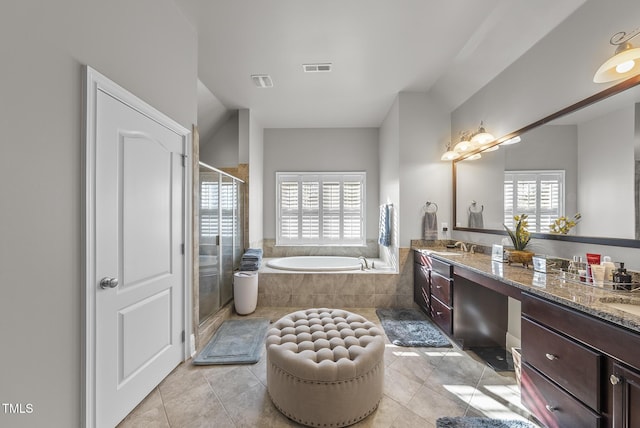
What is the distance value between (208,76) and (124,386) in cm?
307

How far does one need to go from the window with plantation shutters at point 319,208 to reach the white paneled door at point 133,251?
8.94ft

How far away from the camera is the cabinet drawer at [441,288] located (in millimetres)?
2527

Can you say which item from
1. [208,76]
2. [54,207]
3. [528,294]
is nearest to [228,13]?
[208,76]

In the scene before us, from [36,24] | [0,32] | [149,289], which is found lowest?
[149,289]

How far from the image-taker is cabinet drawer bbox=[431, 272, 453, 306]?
2527mm

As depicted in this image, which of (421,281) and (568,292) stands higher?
(568,292)

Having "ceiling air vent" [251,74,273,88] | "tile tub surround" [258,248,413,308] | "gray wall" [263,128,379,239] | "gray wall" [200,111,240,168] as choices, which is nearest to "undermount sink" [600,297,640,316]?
"tile tub surround" [258,248,413,308]

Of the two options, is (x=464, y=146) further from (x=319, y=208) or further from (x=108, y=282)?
(x=108, y=282)

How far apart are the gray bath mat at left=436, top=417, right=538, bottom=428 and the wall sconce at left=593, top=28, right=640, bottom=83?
2.10m

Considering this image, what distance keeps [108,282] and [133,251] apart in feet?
0.84

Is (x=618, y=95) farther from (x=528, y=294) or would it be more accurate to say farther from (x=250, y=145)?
(x=250, y=145)

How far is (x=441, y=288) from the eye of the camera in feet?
8.75

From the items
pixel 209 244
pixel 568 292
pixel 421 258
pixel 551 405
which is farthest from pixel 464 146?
pixel 209 244

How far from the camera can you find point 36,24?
3.62 feet
